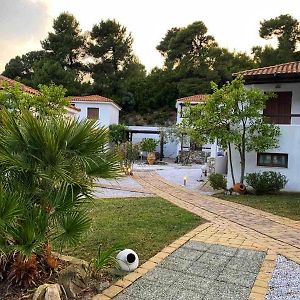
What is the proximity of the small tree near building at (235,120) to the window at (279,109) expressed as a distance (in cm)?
161

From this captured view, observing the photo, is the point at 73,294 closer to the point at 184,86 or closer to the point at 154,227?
the point at 154,227

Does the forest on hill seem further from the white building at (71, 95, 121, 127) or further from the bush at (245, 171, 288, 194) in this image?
the bush at (245, 171, 288, 194)

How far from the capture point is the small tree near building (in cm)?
1473

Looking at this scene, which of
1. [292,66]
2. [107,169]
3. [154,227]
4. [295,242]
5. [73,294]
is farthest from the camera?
[292,66]

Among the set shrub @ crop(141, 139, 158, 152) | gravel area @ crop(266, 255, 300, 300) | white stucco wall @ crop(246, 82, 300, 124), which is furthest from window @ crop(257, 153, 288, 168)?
shrub @ crop(141, 139, 158, 152)

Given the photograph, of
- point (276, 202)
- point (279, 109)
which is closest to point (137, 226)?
point (276, 202)

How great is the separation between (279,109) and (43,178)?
14.2 metres

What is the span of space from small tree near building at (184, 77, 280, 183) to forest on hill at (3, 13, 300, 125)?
1229 inches

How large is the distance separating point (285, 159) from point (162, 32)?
4354 cm

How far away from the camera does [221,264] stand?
626 centimetres

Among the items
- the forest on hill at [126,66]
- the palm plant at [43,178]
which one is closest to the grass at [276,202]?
the palm plant at [43,178]

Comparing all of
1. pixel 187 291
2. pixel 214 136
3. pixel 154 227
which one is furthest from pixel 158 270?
pixel 214 136

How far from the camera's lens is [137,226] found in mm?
8758

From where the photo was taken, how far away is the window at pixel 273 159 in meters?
16.0
